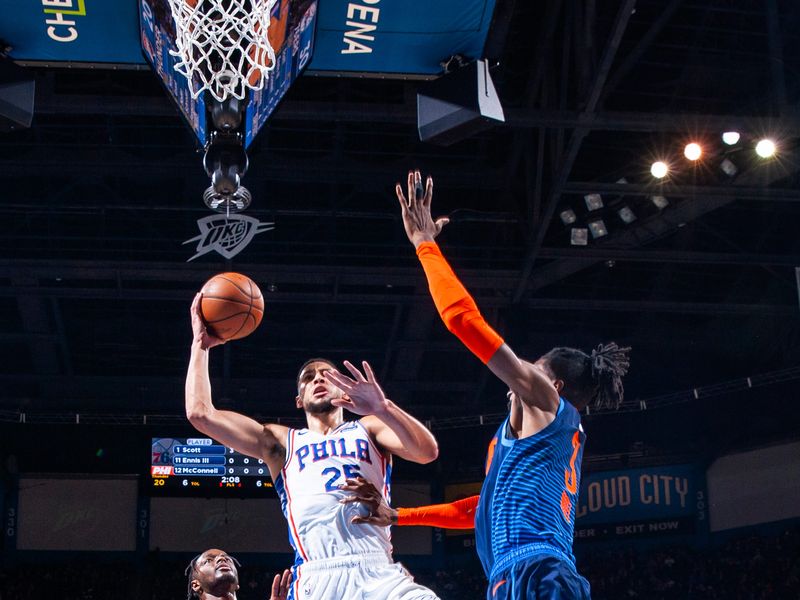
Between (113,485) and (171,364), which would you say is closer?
(171,364)

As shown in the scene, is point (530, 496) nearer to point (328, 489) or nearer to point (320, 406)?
point (328, 489)

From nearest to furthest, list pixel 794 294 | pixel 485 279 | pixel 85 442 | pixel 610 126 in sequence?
pixel 610 126
pixel 485 279
pixel 794 294
pixel 85 442

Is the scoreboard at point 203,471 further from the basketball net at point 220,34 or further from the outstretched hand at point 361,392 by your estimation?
the outstretched hand at point 361,392

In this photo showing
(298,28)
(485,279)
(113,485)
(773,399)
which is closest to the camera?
(298,28)

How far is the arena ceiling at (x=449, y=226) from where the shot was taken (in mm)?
Result: 12625

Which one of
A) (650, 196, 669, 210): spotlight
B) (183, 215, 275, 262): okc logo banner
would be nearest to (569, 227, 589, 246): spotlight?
(650, 196, 669, 210): spotlight

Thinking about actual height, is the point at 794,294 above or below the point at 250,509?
above

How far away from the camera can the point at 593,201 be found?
1487 cm

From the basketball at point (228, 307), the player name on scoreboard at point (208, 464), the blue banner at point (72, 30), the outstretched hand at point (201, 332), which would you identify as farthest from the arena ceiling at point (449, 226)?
the outstretched hand at point (201, 332)

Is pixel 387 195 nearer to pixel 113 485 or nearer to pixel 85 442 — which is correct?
pixel 85 442

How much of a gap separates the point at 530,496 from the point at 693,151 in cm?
990

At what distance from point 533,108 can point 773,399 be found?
10337mm

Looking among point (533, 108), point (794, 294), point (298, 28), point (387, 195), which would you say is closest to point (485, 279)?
point (387, 195)

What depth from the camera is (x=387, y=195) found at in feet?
50.3
